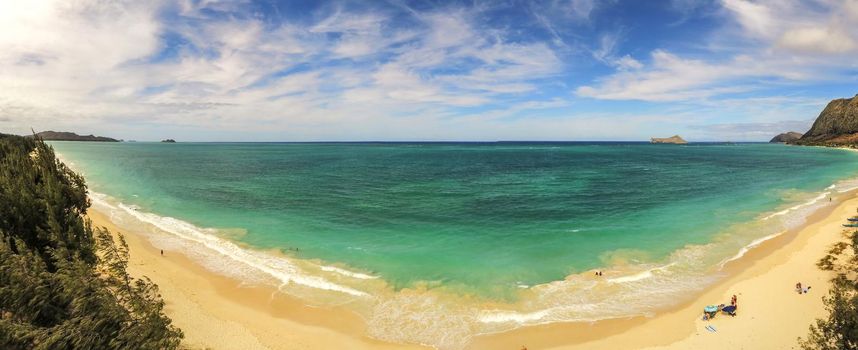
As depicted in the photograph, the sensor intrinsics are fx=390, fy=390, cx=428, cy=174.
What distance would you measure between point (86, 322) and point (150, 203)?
58.4m

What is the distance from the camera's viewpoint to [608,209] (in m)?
56.4

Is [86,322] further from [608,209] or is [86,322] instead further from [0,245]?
[608,209]

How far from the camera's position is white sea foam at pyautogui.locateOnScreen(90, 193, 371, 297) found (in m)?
32.0

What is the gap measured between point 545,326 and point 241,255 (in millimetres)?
28753

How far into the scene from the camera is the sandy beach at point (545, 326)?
77.9 feet

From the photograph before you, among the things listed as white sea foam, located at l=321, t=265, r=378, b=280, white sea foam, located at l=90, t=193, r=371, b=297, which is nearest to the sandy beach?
white sea foam, located at l=90, t=193, r=371, b=297

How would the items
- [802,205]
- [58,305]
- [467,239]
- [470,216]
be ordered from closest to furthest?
[58,305]
[467,239]
[470,216]
[802,205]

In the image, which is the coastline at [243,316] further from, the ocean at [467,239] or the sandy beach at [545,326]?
the ocean at [467,239]

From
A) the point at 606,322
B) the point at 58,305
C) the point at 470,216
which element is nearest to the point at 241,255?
the point at 58,305

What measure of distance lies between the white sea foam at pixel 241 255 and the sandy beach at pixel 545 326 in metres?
2.60

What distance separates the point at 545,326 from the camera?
25.5m

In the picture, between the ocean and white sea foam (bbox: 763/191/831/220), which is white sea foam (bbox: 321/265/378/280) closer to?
the ocean

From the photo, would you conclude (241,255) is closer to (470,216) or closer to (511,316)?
(511,316)

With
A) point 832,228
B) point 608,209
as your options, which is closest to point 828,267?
point 832,228
